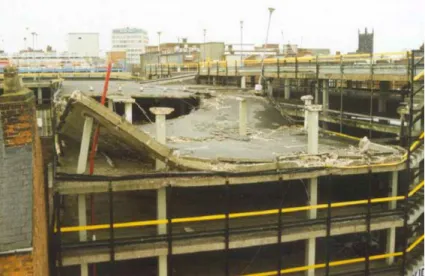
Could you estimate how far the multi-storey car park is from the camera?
1159 cm

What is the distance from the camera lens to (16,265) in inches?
321

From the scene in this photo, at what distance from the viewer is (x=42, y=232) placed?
1019cm

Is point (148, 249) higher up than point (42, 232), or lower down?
lower down

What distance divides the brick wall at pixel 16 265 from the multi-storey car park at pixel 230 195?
9.45ft

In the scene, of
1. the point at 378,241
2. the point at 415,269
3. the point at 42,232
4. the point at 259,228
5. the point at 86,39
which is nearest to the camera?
the point at 42,232

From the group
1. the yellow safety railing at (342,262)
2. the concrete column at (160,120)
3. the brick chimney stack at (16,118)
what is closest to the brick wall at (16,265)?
the brick chimney stack at (16,118)

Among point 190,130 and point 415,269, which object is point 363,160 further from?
point 190,130

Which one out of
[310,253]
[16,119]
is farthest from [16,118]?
[310,253]

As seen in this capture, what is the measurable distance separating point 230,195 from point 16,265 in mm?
7577

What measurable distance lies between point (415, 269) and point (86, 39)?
61913 mm

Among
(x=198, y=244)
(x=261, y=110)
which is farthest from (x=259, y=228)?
(x=261, y=110)

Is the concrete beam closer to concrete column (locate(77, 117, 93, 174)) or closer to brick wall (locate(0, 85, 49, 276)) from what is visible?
concrete column (locate(77, 117, 93, 174))

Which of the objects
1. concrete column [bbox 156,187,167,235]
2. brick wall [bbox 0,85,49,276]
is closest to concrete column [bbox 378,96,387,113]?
concrete column [bbox 156,187,167,235]

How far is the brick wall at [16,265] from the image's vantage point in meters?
8.09
